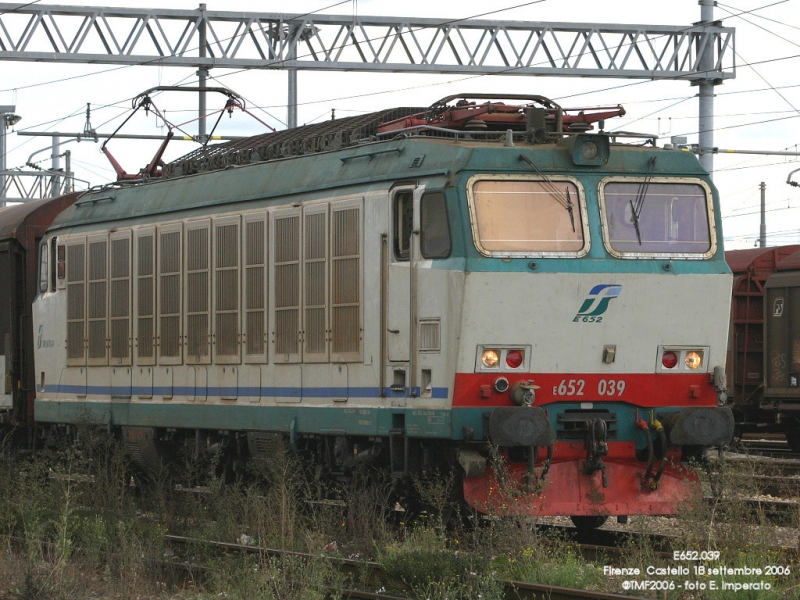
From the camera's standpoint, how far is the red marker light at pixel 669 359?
12023 millimetres

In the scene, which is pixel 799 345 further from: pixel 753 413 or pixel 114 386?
pixel 114 386

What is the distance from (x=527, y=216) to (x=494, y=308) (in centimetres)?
84

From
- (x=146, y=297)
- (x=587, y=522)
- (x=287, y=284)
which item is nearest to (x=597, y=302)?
(x=587, y=522)

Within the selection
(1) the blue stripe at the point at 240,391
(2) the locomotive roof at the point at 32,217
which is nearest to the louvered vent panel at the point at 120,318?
(1) the blue stripe at the point at 240,391

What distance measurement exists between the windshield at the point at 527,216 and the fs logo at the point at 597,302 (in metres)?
0.35

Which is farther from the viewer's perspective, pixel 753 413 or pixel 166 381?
pixel 753 413

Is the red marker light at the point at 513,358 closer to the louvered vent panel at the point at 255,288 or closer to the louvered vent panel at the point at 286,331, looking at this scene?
the louvered vent panel at the point at 286,331

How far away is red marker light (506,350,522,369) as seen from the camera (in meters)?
11.6

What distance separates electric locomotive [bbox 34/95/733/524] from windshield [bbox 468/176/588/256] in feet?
0.05

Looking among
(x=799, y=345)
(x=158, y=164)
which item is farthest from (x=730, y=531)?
(x=799, y=345)

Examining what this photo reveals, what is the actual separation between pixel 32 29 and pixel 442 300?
53.8 ft

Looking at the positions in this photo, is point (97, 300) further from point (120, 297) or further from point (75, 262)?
point (75, 262)

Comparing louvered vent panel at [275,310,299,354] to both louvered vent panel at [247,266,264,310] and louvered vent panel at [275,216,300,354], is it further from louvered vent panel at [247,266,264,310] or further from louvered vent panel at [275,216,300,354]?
louvered vent panel at [247,266,264,310]

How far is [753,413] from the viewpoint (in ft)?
78.6
